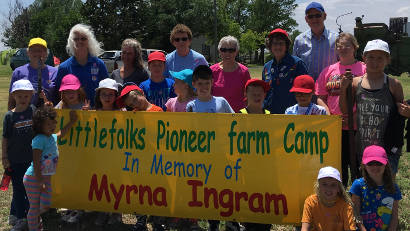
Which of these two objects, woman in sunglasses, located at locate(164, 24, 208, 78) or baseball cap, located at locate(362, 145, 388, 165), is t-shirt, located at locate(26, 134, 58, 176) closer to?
woman in sunglasses, located at locate(164, 24, 208, 78)

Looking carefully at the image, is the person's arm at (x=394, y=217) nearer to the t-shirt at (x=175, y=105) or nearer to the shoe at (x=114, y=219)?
the t-shirt at (x=175, y=105)

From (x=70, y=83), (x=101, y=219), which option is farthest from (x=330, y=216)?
(x=70, y=83)

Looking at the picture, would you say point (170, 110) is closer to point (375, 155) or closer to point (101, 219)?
point (101, 219)

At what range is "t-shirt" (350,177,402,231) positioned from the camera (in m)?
3.58

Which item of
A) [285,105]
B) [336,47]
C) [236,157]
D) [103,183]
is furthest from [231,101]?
[103,183]

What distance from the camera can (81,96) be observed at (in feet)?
15.4

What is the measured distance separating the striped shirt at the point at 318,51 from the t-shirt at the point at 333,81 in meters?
0.29

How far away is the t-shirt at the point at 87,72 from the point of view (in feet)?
15.9

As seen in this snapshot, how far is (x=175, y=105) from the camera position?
4527 mm

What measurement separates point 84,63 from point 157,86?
0.92 m

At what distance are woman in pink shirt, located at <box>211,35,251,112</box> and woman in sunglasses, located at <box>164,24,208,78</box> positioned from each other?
0.43 meters

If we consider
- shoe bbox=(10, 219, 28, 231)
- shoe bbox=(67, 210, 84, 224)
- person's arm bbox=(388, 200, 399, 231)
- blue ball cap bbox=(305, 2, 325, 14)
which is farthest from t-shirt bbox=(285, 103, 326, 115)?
shoe bbox=(10, 219, 28, 231)

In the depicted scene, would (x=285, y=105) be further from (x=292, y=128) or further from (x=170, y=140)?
(x=170, y=140)

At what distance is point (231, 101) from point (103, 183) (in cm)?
169
